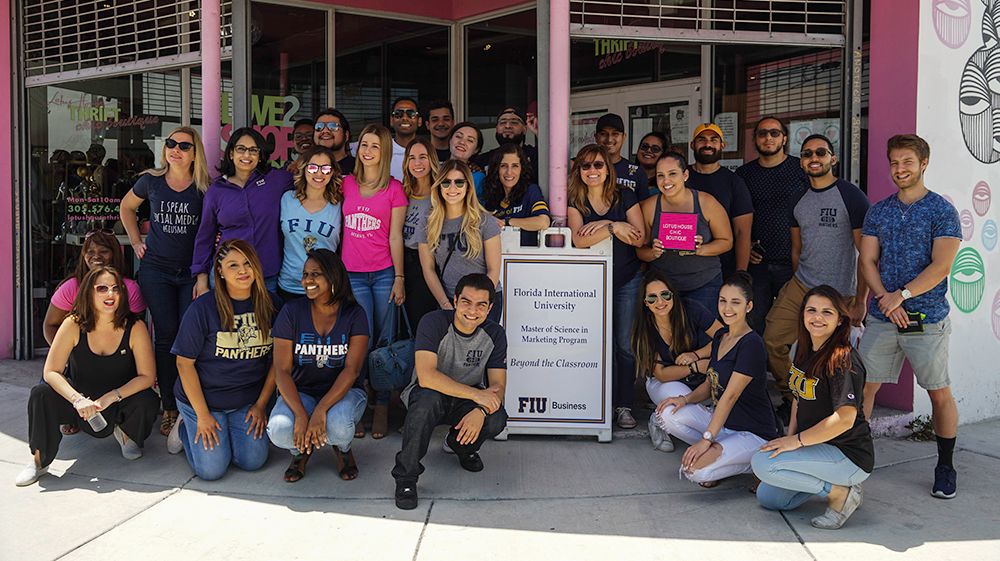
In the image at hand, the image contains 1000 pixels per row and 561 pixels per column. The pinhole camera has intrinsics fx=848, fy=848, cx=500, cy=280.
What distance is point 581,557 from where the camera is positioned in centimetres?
347

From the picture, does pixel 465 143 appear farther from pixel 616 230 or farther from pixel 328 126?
pixel 616 230

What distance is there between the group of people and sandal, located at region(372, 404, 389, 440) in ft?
0.13

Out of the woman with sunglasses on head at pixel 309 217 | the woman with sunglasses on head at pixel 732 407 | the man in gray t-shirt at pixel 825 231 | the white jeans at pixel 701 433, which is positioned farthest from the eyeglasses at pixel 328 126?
the man in gray t-shirt at pixel 825 231

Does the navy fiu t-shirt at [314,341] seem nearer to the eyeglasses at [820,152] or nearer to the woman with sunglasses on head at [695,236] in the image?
the woman with sunglasses on head at [695,236]

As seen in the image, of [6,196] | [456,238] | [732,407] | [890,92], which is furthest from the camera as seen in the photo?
[6,196]

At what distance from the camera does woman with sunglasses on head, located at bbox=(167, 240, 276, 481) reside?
4.45m

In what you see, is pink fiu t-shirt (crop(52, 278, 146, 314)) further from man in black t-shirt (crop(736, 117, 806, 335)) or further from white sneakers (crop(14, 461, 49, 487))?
man in black t-shirt (crop(736, 117, 806, 335))

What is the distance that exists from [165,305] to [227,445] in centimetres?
116

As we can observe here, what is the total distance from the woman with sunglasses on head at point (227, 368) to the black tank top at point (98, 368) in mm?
350

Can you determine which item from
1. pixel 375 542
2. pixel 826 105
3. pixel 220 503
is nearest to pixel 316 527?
pixel 375 542

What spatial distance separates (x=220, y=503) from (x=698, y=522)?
7.45ft

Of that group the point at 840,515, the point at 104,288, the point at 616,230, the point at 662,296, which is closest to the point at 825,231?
the point at 662,296

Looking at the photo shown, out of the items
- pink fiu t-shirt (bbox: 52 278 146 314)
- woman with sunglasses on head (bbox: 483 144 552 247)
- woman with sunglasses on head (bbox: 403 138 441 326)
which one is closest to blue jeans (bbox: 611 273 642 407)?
woman with sunglasses on head (bbox: 483 144 552 247)

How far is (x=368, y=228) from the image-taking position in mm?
4980
